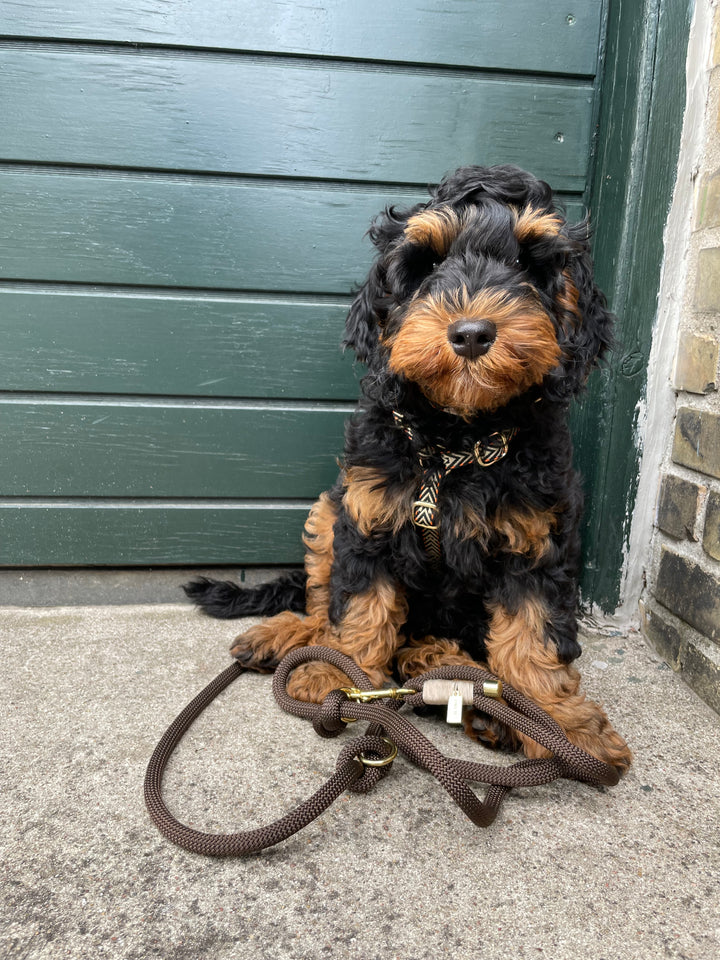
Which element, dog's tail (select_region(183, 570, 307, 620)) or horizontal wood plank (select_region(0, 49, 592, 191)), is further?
dog's tail (select_region(183, 570, 307, 620))

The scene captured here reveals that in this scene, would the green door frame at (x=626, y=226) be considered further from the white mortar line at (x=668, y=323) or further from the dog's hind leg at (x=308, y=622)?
the dog's hind leg at (x=308, y=622)

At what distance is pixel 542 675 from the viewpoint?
2004 millimetres

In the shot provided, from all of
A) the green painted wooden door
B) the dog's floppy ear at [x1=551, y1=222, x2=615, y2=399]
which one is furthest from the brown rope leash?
the green painted wooden door

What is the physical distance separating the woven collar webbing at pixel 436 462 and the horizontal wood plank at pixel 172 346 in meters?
0.91

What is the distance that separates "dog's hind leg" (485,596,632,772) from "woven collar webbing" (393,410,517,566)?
0.34m

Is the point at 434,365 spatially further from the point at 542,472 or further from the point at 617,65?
the point at 617,65

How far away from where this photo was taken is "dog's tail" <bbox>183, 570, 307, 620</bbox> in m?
2.77

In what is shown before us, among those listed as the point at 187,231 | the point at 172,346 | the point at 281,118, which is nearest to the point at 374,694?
the point at 172,346

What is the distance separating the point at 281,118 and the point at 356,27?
422 millimetres

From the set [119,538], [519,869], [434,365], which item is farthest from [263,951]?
[119,538]

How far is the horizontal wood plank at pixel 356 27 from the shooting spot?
2.49 m

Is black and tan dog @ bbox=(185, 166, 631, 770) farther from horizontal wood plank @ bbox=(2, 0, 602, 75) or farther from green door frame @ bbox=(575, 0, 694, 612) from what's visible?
horizontal wood plank @ bbox=(2, 0, 602, 75)

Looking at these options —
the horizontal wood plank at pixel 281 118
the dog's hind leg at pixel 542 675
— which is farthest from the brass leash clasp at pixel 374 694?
the horizontal wood plank at pixel 281 118

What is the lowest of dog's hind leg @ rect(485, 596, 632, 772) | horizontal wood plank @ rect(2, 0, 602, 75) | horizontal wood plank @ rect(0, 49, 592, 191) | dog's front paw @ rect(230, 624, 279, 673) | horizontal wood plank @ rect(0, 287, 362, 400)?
dog's front paw @ rect(230, 624, 279, 673)
